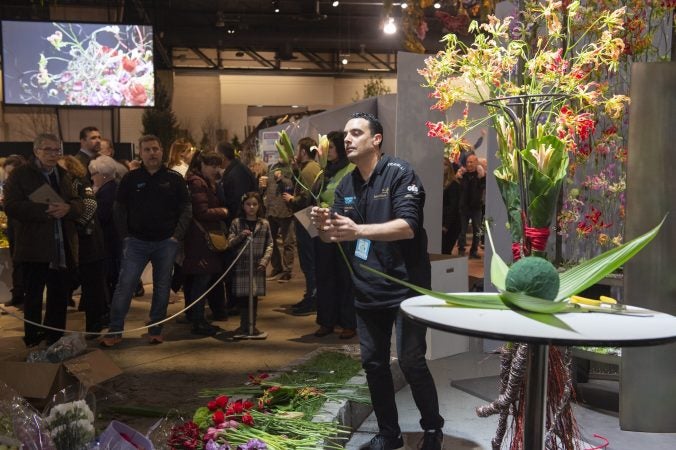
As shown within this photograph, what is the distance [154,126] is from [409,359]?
1429cm

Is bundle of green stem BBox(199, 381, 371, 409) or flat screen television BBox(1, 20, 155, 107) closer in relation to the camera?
bundle of green stem BBox(199, 381, 371, 409)

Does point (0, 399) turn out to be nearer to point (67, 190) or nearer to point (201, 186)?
point (67, 190)

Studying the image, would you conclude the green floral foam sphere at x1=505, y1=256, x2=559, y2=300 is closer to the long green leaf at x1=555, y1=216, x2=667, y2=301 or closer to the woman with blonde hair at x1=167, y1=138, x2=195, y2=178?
the long green leaf at x1=555, y1=216, x2=667, y2=301

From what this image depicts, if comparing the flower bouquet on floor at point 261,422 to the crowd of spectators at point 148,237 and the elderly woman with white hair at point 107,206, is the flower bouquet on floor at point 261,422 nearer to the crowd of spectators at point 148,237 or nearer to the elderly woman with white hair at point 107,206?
the crowd of spectators at point 148,237

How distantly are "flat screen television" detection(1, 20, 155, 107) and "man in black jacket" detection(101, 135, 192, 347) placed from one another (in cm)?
597

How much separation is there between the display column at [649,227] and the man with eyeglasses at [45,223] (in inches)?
139

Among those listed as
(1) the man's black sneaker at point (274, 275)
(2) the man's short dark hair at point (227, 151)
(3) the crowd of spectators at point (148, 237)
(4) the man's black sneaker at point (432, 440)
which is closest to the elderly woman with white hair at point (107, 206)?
(3) the crowd of spectators at point (148, 237)

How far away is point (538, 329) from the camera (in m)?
1.77

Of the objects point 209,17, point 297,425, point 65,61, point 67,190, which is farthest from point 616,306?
point 209,17

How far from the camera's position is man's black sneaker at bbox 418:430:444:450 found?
3373 millimetres

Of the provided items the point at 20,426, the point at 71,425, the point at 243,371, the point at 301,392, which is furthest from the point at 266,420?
the point at 243,371

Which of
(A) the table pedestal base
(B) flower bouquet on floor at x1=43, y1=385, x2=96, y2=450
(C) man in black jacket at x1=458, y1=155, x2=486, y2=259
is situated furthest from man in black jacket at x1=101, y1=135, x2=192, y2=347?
(C) man in black jacket at x1=458, y1=155, x2=486, y2=259

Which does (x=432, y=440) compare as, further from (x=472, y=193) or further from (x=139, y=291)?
(x=472, y=193)

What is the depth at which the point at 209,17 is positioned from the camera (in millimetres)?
19609
